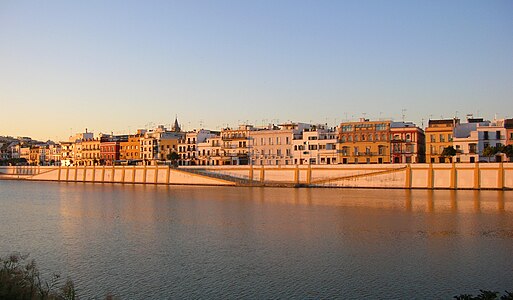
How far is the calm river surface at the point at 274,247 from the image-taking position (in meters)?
21.3

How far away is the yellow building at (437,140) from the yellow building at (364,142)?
17.7ft

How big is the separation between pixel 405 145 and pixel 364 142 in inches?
218

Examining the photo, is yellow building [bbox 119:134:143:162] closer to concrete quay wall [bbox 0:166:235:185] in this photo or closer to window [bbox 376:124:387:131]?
concrete quay wall [bbox 0:166:235:185]

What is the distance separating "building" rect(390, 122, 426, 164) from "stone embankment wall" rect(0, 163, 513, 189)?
361 inches

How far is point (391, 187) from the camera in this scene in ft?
219

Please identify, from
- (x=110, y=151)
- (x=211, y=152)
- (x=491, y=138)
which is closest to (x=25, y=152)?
(x=110, y=151)

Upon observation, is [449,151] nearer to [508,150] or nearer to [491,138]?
[491,138]

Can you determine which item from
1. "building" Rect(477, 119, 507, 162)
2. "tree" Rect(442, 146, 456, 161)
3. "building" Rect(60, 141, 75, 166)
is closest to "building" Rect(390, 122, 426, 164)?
"tree" Rect(442, 146, 456, 161)

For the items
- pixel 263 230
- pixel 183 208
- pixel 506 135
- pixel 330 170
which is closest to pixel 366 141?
pixel 330 170

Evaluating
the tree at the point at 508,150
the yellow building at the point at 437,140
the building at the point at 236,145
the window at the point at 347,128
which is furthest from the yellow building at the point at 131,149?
the tree at the point at 508,150

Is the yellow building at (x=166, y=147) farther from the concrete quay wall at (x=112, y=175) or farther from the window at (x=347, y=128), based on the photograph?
the window at (x=347, y=128)

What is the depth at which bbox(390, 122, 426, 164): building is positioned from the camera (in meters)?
76.2

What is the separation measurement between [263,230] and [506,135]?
45872mm

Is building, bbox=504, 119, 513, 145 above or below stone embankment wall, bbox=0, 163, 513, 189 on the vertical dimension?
above
